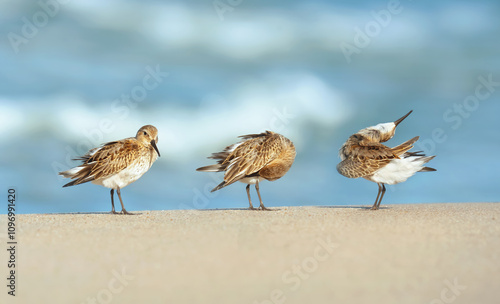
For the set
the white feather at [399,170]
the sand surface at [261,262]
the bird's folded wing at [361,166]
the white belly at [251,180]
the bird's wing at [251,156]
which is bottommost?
the sand surface at [261,262]

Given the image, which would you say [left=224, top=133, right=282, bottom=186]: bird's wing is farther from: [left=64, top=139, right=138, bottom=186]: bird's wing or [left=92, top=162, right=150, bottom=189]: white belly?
[left=64, top=139, right=138, bottom=186]: bird's wing

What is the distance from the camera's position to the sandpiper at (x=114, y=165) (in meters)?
8.77

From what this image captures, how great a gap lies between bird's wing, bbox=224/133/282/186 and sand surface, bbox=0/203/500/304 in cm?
196

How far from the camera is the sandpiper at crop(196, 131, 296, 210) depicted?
930cm

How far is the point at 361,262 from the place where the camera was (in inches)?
199

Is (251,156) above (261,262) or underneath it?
above

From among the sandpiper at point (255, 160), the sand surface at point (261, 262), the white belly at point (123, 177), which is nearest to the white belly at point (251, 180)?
the sandpiper at point (255, 160)

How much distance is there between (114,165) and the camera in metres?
8.79

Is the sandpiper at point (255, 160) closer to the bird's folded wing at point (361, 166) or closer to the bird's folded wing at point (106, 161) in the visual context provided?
the bird's folded wing at point (361, 166)

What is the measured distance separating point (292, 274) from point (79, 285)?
6.20 feet

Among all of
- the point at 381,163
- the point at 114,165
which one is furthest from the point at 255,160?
the point at 114,165

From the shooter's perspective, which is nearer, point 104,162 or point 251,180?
point 104,162

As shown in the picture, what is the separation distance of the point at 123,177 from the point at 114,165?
28 cm

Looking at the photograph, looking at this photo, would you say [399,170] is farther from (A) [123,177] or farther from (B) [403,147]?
(A) [123,177]
